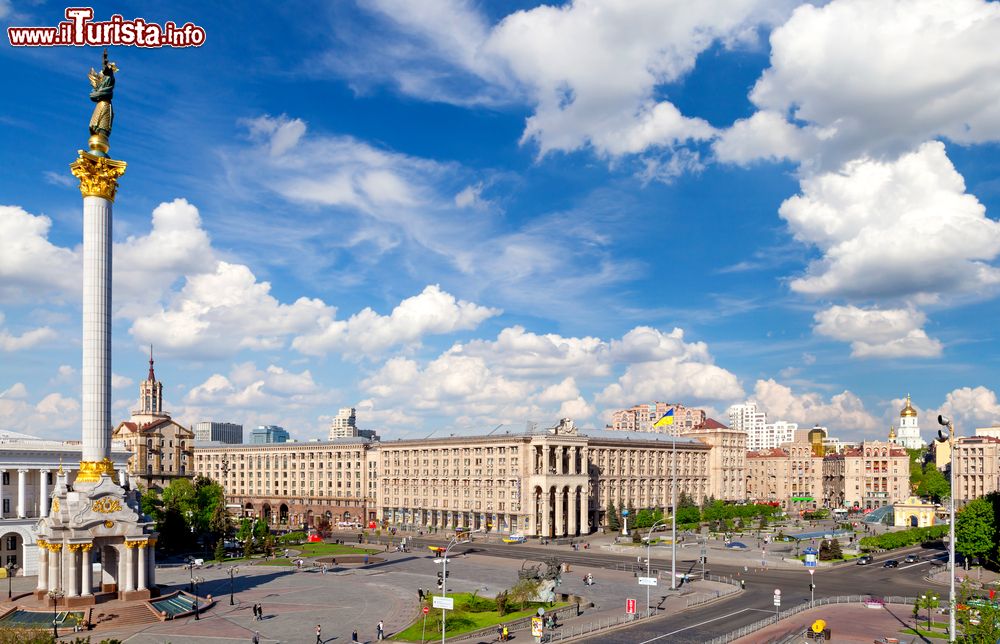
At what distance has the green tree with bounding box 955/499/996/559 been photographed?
10531 centimetres

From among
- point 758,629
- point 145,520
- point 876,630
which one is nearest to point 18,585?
point 145,520

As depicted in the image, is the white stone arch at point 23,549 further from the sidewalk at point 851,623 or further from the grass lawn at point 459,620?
the sidewalk at point 851,623

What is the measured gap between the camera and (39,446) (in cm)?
11662

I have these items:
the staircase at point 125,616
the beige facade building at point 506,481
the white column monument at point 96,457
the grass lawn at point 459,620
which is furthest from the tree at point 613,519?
the staircase at point 125,616

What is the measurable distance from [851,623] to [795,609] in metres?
6.25

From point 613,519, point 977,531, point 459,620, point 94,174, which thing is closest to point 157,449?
point 613,519

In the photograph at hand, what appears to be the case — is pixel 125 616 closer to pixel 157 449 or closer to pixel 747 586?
pixel 747 586

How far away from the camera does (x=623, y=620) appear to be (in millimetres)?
73188

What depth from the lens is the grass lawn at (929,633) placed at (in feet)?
216

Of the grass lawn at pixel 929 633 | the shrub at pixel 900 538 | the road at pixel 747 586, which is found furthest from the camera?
the shrub at pixel 900 538

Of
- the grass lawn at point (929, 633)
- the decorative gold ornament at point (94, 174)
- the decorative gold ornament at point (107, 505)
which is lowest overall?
the grass lawn at point (929, 633)

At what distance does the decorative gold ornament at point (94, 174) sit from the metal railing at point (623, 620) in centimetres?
6193

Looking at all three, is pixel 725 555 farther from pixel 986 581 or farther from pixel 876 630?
pixel 876 630

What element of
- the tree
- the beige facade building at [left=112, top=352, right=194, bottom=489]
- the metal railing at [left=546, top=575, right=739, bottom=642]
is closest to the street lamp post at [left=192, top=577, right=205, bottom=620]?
the metal railing at [left=546, top=575, right=739, bottom=642]
